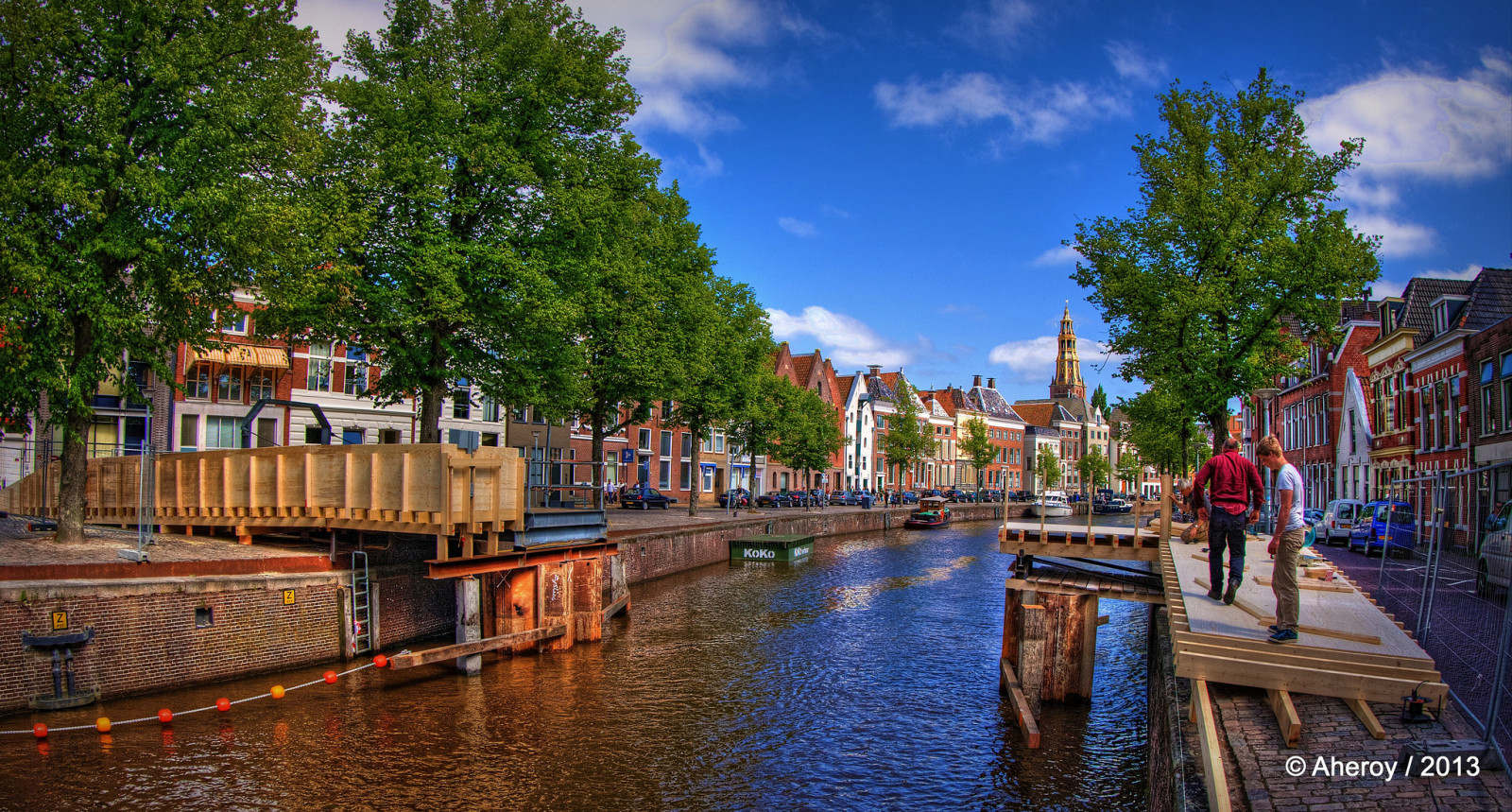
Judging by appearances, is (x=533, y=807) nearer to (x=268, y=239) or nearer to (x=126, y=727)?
(x=126, y=727)

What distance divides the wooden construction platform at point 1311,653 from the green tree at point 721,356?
93.2ft

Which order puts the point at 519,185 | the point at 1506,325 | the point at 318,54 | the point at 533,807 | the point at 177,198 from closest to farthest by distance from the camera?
the point at 533,807 → the point at 177,198 → the point at 318,54 → the point at 519,185 → the point at 1506,325

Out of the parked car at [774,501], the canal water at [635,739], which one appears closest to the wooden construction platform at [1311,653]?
the canal water at [635,739]

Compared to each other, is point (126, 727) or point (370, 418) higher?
point (370, 418)

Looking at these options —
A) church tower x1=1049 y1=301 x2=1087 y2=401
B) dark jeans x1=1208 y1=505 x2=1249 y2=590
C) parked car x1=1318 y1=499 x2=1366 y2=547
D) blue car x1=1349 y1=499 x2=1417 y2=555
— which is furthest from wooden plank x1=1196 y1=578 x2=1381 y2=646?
church tower x1=1049 y1=301 x2=1087 y2=401

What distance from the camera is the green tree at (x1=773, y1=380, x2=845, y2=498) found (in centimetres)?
5881

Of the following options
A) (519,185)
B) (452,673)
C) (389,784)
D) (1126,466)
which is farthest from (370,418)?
(1126,466)

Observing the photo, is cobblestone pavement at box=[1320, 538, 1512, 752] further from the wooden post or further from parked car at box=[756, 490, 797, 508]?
parked car at box=[756, 490, 797, 508]

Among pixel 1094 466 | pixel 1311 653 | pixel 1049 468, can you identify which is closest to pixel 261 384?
pixel 1311 653

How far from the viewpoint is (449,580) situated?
68.0 feet

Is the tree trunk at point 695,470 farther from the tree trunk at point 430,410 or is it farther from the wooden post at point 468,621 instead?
the wooden post at point 468,621

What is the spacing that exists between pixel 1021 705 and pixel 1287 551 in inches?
268

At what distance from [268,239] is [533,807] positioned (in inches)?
495

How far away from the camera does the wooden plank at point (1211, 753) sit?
6551mm
